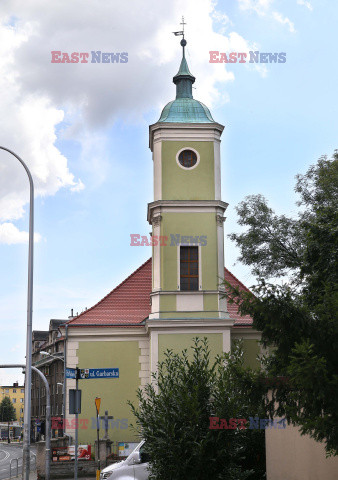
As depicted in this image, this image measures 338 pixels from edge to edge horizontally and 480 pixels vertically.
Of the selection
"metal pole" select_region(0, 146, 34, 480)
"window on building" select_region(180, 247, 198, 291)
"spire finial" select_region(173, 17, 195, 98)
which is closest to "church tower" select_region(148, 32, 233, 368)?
"window on building" select_region(180, 247, 198, 291)

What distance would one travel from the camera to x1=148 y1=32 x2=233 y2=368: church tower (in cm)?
2870

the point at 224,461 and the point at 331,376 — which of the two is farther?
the point at 224,461

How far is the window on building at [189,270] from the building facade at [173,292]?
42 mm

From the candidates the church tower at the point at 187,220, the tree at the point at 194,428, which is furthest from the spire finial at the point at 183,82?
the tree at the point at 194,428

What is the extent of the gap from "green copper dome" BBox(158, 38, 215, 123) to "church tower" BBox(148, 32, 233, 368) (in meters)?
0.04

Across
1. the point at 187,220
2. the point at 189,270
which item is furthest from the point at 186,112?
the point at 189,270

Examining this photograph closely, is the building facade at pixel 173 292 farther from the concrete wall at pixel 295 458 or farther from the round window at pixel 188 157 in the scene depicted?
the concrete wall at pixel 295 458

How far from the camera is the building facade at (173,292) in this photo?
28.6 meters

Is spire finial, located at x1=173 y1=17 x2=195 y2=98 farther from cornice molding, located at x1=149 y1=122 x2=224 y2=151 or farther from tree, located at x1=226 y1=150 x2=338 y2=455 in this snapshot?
tree, located at x1=226 y1=150 x2=338 y2=455

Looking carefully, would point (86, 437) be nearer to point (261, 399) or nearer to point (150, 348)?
point (150, 348)

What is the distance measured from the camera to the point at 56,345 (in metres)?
79.3

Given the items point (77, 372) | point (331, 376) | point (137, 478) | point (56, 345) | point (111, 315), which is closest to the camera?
point (331, 376)

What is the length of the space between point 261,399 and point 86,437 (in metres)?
20.7

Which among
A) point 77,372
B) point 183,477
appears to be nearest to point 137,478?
point 77,372
